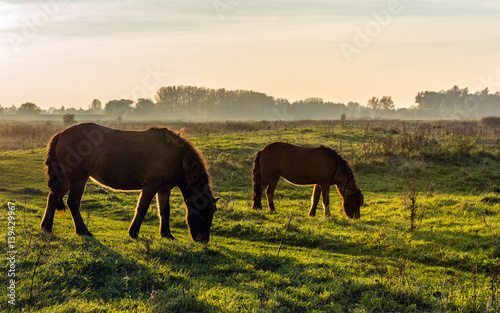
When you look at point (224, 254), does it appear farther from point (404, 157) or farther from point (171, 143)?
point (404, 157)

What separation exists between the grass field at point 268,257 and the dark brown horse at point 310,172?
734 mm

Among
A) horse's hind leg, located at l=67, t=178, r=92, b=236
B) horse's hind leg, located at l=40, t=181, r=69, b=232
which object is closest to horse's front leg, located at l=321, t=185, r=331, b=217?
horse's hind leg, located at l=67, t=178, r=92, b=236

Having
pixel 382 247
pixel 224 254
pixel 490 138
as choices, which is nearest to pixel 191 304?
pixel 224 254

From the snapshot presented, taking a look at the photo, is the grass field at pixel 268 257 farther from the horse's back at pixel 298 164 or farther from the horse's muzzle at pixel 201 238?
the horse's back at pixel 298 164

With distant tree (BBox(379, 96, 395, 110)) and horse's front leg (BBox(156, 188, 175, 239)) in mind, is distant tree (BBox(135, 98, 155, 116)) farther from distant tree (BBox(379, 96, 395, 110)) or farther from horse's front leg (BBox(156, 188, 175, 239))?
horse's front leg (BBox(156, 188, 175, 239))

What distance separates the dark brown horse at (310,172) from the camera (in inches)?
463

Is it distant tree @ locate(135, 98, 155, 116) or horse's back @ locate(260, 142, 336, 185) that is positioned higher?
distant tree @ locate(135, 98, 155, 116)

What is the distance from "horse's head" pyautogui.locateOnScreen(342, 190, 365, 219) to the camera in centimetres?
1163

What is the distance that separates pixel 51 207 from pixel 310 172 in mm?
7659

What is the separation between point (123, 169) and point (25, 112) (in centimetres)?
15779

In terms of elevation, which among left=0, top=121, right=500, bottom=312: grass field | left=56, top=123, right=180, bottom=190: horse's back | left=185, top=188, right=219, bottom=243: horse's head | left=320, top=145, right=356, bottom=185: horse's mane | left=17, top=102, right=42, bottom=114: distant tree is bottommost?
left=0, top=121, right=500, bottom=312: grass field

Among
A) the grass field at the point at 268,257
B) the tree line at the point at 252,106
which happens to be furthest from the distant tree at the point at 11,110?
the grass field at the point at 268,257

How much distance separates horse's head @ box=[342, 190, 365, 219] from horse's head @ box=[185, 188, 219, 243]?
17.7ft

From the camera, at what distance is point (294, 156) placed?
39.7 ft
